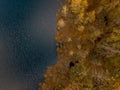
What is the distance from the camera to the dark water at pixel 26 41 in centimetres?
2012

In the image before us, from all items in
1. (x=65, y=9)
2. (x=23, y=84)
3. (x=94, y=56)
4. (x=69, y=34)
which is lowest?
(x=23, y=84)

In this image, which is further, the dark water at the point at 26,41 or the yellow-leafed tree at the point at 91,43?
the dark water at the point at 26,41

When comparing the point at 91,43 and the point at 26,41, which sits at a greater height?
the point at 91,43

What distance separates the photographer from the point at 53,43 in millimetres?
21859

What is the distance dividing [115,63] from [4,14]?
14662 millimetres

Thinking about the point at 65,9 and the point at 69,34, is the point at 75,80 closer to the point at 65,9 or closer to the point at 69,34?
the point at 69,34

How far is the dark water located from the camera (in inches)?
792

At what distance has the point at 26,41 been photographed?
2162 centimetres

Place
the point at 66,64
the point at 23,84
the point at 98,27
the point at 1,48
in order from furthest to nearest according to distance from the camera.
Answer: the point at 1,48 → the point at 23,84 → the point at 66,64 → the point at 98,27

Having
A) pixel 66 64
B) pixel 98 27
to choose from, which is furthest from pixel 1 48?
pixel 98 27

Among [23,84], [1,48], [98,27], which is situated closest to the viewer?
[98,27]

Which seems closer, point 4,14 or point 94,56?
point 94,56

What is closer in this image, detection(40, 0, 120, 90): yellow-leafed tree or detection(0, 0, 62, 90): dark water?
detection(40, 0, 120, 90): yellow-leafed tree

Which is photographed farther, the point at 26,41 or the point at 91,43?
the point at 26,41
